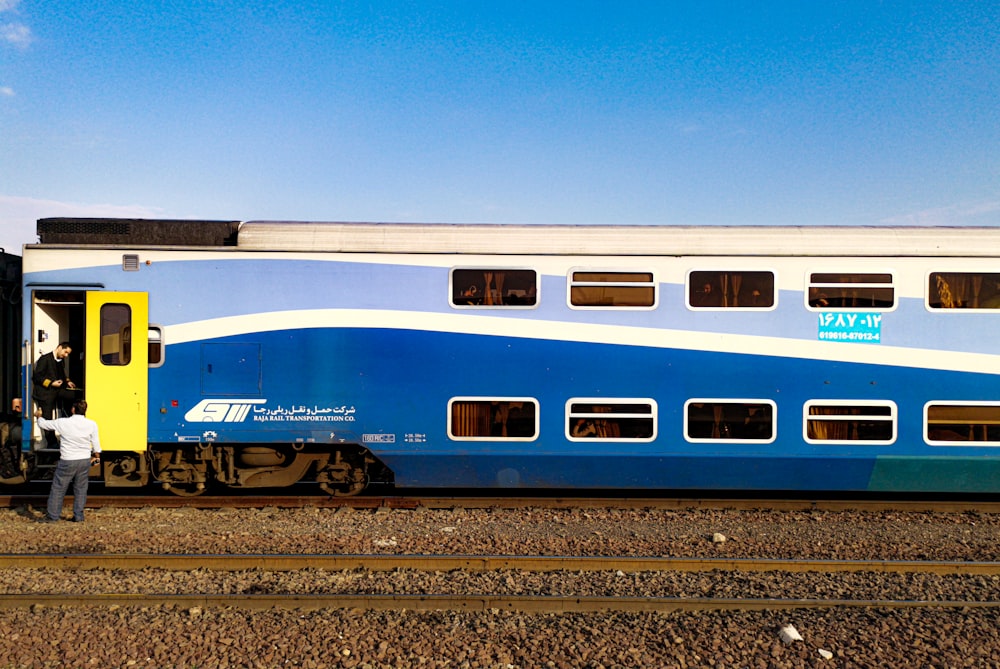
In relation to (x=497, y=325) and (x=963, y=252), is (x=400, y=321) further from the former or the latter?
(x=963, y=252)

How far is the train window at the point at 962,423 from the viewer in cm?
856

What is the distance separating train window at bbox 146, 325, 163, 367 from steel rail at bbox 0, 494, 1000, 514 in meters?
1.98

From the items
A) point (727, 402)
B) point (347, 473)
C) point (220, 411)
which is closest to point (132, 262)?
point (220, 411)

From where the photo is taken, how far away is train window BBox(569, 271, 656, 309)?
866 cm

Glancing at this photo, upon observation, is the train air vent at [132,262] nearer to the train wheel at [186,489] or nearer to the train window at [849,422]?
the train wheel at [186,489]

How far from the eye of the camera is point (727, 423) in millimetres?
8664

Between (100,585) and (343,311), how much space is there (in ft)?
12.8

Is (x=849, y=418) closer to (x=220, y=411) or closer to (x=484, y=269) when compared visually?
(x=484, y=269)

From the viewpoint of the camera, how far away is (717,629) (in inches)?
219

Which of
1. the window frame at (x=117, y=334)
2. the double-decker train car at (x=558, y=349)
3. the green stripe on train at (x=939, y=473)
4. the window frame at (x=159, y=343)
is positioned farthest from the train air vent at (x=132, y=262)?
the green stripe on train at (x=939, y=473)

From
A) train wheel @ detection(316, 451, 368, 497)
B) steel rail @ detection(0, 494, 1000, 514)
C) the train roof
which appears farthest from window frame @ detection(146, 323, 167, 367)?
train wheel @ detection(316, 451, 368, 497)

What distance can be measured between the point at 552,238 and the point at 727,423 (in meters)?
3.27

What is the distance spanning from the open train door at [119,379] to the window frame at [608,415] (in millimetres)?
5360

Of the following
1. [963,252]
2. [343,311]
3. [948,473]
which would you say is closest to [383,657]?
[343,311]
